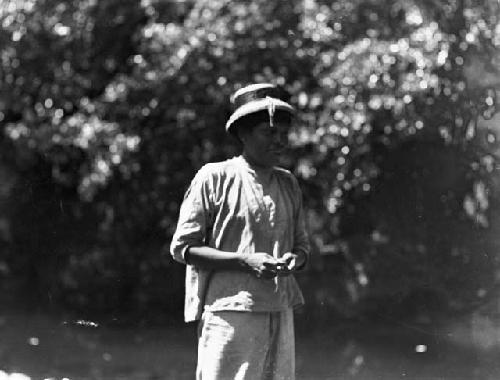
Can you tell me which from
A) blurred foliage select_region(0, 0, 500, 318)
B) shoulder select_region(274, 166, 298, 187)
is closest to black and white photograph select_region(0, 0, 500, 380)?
blurred foliage select_region(0, 0, 500, 318)

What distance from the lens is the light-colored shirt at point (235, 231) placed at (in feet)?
11.7

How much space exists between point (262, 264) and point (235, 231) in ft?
0.69

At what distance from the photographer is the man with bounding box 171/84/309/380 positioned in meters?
3.53

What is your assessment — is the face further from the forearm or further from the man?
the forearm

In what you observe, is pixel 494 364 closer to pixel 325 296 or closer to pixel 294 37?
pixel 325 296

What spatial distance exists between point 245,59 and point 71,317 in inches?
115

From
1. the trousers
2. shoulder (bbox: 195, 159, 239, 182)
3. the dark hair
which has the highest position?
the dark hair

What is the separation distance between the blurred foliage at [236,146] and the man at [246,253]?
255 centimetres

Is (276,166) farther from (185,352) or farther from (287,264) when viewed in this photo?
(185,352)

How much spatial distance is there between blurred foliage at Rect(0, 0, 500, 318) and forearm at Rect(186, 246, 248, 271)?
2.79 meters

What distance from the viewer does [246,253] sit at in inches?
139

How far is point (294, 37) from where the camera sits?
6332 millimetres

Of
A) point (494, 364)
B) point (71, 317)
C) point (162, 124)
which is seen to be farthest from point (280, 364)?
point (71, 317)

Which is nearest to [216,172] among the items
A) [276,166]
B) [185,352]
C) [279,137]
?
[279,137]
